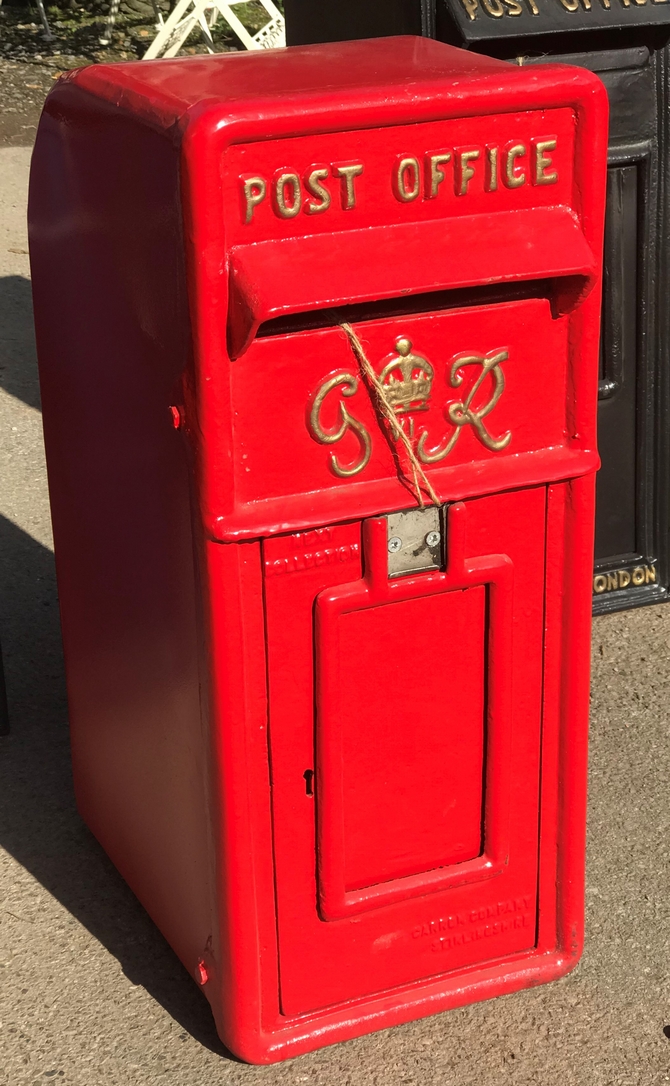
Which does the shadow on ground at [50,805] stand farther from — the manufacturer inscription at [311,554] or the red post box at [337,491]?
the manufacturer inscription at [311,554]

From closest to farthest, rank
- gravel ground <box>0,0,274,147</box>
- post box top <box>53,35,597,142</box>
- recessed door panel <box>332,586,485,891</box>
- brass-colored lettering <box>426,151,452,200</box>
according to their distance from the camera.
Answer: post box top <box>53,35,597,142</box>
brass-colored lettering <box>426,151,452,200</box>
recessed door panel <box>332,586,485,891</box>
gravel ground <box>0,0,274,147</box>

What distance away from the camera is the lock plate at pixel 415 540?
218 cm

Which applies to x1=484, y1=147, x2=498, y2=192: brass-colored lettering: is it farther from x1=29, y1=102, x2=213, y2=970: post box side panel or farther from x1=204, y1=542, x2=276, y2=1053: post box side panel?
x1=204, y1=542, x2=276, y2=1053: post box side panel

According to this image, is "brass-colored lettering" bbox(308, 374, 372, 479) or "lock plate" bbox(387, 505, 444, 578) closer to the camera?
"brass-colored lettering" bbox(308, 374, 372, 479)

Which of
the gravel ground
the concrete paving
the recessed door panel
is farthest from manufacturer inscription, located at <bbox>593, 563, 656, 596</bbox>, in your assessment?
the gravel ground

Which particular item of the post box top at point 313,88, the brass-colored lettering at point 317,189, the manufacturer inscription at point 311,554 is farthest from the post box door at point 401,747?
the post box top at point 313,88

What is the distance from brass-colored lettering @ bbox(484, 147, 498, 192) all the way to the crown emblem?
26 cm

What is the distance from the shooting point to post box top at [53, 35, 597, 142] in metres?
1.89

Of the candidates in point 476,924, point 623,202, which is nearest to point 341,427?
point 476,924

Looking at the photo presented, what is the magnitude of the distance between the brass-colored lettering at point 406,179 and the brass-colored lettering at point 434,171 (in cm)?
2

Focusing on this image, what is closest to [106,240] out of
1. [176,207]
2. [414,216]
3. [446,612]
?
[176,207]

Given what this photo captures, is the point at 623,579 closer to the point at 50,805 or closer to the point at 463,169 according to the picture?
the point at 50,805

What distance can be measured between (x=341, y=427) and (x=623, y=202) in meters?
1.72

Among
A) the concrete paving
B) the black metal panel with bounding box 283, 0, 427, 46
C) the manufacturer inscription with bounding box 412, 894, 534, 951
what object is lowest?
the concrete paving
